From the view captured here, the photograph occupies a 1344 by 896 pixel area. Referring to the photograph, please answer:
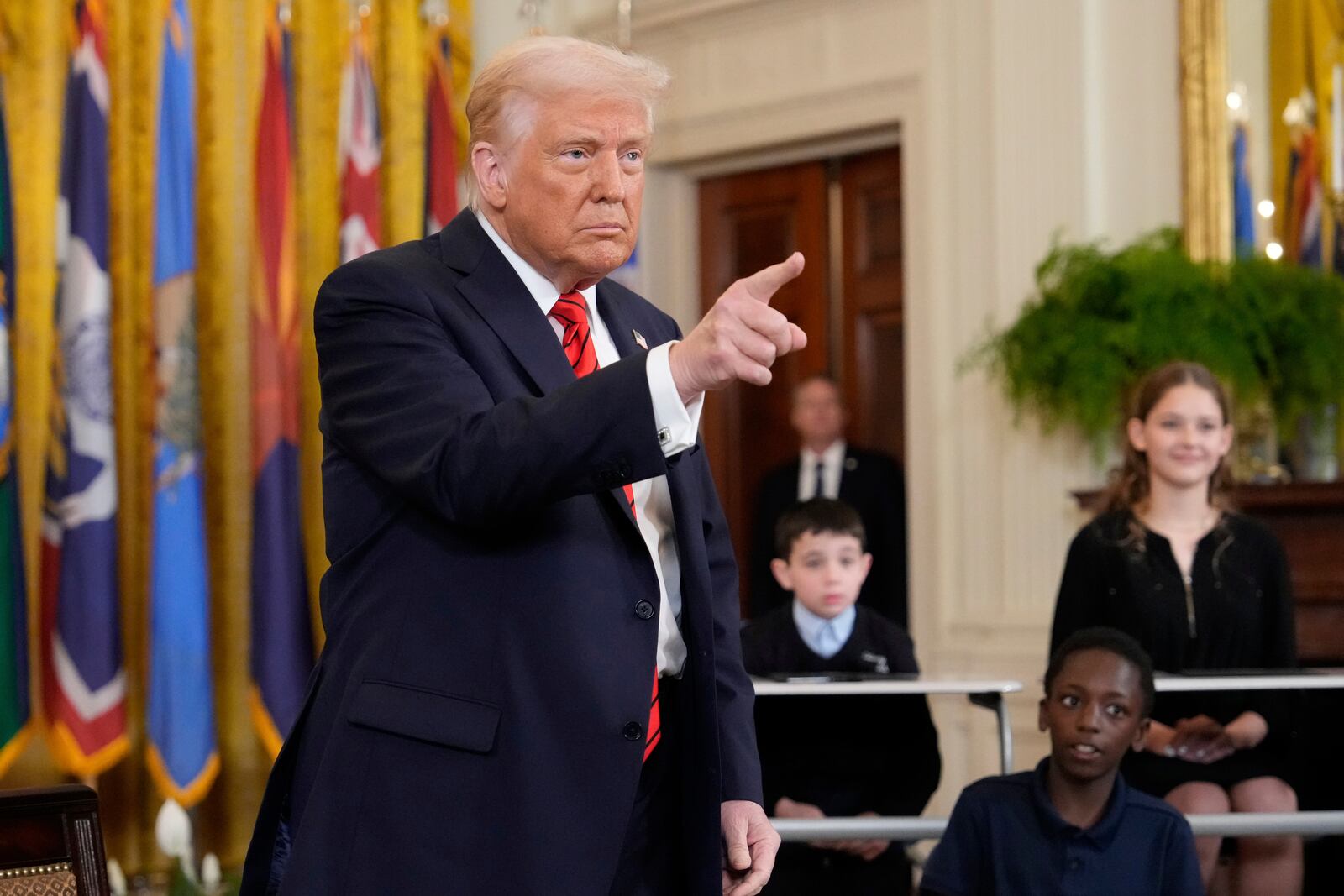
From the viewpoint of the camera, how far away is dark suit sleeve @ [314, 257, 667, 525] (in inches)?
54.1

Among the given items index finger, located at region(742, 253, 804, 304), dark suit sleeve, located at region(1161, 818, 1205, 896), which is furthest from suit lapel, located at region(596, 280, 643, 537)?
dark suit sleeve, located at region(1161, 818, 1205, 896)

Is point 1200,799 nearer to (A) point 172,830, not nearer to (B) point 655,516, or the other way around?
(B) point 655,516

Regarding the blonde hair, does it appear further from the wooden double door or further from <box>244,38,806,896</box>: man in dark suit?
the wooden double door

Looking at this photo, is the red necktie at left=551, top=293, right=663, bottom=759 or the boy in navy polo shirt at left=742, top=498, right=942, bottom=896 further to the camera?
the boy in navy polo shirt at left=742, top=498, right=942, bottom=896

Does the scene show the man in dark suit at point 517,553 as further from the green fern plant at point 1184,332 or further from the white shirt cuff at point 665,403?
the green fern plant at point 1184,332

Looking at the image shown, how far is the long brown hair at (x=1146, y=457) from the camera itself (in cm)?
381

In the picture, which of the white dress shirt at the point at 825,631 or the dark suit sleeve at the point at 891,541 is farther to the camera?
the dark suit sleeve at the point at 891,541

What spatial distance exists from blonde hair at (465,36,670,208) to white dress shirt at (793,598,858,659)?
2250 millimetres

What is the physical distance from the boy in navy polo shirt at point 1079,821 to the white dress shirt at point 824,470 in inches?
114

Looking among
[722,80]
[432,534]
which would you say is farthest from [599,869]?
[722,80]

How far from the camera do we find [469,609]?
1.48 m

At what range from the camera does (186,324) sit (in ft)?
17.2

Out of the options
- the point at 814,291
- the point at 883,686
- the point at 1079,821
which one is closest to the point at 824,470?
the point at 814,291

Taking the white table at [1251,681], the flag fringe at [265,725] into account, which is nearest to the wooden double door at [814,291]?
the flag fringe at [265,725]
